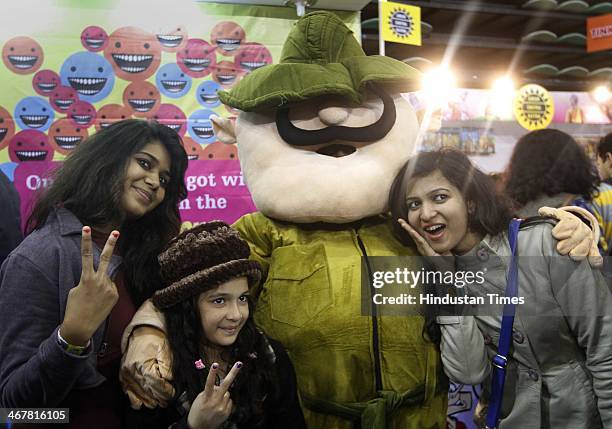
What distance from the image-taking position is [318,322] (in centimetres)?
116

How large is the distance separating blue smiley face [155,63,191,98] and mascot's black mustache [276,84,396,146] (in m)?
0.79

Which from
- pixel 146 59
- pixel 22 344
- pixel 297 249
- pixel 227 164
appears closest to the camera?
pixel 22 344

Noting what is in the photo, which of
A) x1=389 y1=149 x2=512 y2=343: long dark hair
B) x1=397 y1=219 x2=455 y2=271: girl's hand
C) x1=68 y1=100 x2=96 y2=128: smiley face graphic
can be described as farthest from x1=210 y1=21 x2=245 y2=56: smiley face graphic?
x1=397 y1=219 x2=455 y2=271: girl's hand

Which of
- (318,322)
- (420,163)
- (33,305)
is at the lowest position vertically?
(318,322)

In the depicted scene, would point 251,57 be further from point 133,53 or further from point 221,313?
point 221,313

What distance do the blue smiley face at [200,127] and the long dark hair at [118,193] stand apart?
0.68 meters

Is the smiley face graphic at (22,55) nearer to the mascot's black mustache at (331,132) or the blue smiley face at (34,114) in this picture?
the blue smiley face at (34,114)

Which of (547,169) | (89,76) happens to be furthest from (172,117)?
(547,169)

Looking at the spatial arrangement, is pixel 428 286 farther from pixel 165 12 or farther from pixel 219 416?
pixel 165 12

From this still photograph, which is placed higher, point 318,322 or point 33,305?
point 33,305

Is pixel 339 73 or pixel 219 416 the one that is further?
pixel 339 73

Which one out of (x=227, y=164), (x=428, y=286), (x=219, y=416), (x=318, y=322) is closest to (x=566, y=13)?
(x=227, y=164)

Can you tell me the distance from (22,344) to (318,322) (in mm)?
609

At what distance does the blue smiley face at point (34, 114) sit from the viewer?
1716 millimetres
